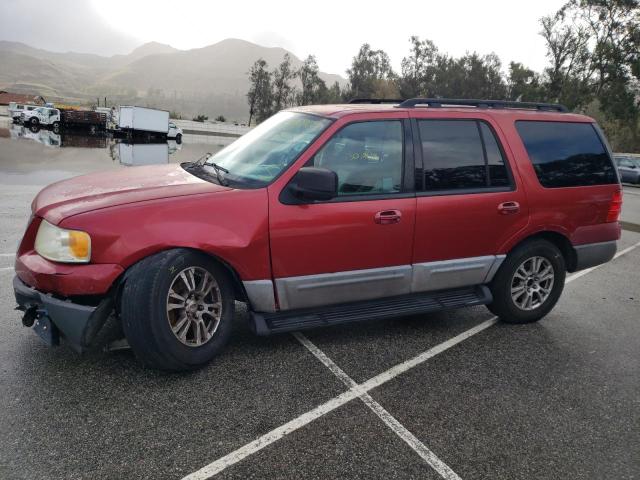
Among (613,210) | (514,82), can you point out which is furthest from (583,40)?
(613,210)

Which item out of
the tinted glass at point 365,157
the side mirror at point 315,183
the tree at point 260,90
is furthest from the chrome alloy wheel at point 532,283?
the tree at point 260,90

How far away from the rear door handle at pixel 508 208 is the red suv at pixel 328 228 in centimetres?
1

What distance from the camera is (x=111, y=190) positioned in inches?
145

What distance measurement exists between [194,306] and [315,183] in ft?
3.92

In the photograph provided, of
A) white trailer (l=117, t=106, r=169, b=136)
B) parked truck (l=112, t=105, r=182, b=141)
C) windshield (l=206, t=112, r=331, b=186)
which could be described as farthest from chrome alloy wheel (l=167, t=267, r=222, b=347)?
white trailer (l=117, t=106, r=169, b=136)

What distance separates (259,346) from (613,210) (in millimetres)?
3768

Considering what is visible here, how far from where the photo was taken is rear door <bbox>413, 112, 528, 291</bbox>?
166 inches

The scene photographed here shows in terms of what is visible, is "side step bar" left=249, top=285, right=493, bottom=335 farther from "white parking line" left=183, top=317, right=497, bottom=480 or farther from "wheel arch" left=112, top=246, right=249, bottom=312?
"white parking line" left=183, top=317, right=497, bottom=480

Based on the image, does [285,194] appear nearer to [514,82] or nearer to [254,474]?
[254,474]

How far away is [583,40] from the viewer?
49.7 m

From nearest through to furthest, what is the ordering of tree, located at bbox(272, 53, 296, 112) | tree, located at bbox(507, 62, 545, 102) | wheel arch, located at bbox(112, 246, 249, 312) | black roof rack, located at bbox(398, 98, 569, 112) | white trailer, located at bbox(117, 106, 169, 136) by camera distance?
1. wheel arch, located at bbox(112, 246, 249, 312)
2. black roof rack, located at bbox(398, 98, 569, 112)
3. white trailer, located at bbox(117, 106, 169, 136)
4. tree, located at bbox(507, 62, 545, 102)
5. tree, located at bbox(272, 53, 296, 112)

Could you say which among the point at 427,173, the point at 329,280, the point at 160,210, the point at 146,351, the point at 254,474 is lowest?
the point at 254,474

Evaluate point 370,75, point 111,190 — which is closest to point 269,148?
point 111,190

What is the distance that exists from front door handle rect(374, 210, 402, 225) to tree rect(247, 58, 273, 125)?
72817 mm
